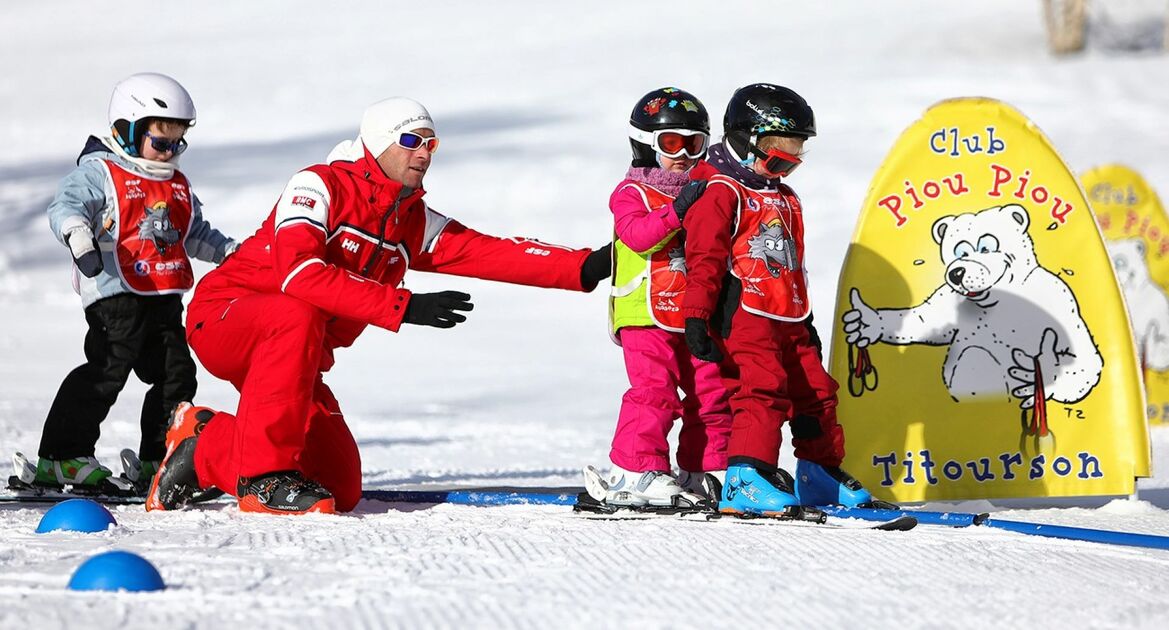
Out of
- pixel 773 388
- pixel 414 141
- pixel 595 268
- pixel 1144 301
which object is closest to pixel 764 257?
pixel 773 388

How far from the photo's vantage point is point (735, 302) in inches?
184

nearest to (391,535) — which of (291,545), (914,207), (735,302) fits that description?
(291,545)

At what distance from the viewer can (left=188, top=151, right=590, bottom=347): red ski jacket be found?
4543mm

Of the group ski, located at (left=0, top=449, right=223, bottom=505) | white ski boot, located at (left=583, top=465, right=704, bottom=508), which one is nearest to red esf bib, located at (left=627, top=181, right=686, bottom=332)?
white ski boot, located at (left=583, top=465, right=704, bottom=508)

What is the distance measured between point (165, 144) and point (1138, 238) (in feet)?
19.7

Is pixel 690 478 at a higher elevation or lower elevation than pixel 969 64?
lower

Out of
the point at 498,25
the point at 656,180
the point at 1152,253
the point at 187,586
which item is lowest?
the point at 187,586

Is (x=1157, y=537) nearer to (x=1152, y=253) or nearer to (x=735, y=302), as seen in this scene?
(x=735, y=302)

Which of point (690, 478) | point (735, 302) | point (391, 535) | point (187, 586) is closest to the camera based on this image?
point (187, 586)

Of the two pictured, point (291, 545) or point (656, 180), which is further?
point (656, 180)

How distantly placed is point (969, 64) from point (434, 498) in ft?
65.2

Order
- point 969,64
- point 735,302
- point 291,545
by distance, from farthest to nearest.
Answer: point 969,64 → point 735,302 → point 291,545

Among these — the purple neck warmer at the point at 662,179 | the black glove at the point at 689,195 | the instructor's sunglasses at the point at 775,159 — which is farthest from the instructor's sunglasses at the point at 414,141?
the instructor's sunglasses at the point at 775,159

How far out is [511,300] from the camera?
45.8ft
